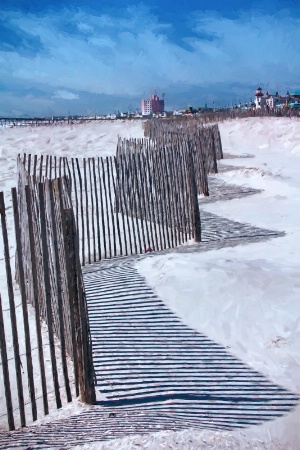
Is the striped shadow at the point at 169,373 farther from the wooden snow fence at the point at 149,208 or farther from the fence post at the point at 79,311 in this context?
the wooden snow fence at the point at 149,208

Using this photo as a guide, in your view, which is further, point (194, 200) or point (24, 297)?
point (194, 200)

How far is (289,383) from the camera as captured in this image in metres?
3.88

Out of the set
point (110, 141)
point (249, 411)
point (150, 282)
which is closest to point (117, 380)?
point (249, 411)

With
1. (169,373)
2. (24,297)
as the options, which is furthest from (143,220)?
(24,297)

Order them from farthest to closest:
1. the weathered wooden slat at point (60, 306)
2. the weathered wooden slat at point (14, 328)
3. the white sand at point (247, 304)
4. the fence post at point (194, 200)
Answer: the fence post at point (194, 200) → the weathered wooden slat at point (60, 306) → the weathered wooden slat at point (14, 328) → the white sand at point (247, 304)

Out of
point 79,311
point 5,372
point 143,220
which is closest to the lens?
point 5,372

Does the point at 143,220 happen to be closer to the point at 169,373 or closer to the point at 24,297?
the point at 169,373

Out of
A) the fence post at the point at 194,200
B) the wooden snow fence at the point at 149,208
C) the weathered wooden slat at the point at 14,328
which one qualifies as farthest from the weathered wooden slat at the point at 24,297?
the fence post at the point at 194,200

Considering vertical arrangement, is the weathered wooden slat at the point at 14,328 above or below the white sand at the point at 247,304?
above

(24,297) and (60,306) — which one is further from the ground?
(24,297)

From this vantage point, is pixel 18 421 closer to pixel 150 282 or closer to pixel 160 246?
pixel 150 282

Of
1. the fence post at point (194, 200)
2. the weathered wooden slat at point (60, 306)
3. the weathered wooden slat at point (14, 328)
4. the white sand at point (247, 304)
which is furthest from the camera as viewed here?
the fence post at point (194, 200)

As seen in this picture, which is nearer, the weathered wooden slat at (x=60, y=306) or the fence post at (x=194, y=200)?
the weathered wooden slat at (x=60, y=306)

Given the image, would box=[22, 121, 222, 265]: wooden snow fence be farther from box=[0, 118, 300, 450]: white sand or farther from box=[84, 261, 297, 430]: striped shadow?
box=[84, 261, 297, 430]: striped shadow
